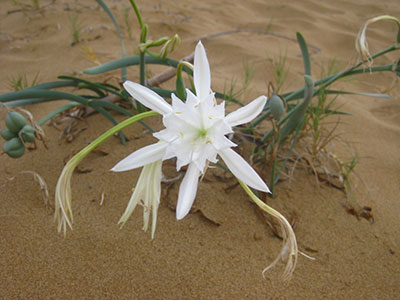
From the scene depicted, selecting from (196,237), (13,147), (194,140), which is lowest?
(196,237)

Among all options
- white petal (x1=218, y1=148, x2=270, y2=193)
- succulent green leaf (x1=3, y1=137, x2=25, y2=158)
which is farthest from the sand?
white petal (x1=218, y1=148, x2=270, y2=193)

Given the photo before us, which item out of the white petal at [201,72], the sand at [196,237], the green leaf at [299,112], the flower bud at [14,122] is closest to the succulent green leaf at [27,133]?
the flower bud at [14,122]

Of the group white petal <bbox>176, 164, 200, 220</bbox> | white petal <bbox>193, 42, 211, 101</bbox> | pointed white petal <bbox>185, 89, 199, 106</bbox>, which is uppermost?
white petal <bbox>193, 42, 211, 101</bbox>

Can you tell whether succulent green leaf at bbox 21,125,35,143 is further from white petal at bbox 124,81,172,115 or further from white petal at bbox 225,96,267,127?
white petal at bbox 225,96,267,127

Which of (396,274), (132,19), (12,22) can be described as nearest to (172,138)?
(396,274)

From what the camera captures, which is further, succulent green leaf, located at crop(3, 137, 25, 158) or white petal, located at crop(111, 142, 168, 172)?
succulent green leaf, located at crop(3, 137, 25, 158)

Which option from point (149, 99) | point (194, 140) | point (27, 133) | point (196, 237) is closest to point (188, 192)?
Result: point (194, 140)

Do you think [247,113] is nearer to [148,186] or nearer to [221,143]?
[221,143]
